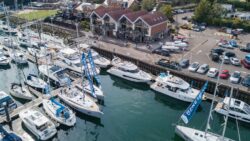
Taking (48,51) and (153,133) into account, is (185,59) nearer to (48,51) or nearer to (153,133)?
(153,133)

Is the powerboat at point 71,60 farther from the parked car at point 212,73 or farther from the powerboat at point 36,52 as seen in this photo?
the parked car at point 212,73

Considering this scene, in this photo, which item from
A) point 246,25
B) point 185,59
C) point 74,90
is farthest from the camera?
point 246,25

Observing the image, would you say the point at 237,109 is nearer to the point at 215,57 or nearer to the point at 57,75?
the point at 215,57

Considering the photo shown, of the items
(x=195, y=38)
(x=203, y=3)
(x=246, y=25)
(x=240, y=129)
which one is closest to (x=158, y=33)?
(x=195, y=38)

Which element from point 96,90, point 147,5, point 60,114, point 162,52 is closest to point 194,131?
point 96,90

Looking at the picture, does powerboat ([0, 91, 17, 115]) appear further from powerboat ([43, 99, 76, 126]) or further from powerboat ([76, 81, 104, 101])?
powerboat ([76, 81, 104, 101])

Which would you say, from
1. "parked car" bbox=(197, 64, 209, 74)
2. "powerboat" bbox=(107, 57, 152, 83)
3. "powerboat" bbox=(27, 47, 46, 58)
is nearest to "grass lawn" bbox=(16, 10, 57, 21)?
"powerboat" bbox=(27, 47, 46, 58)
